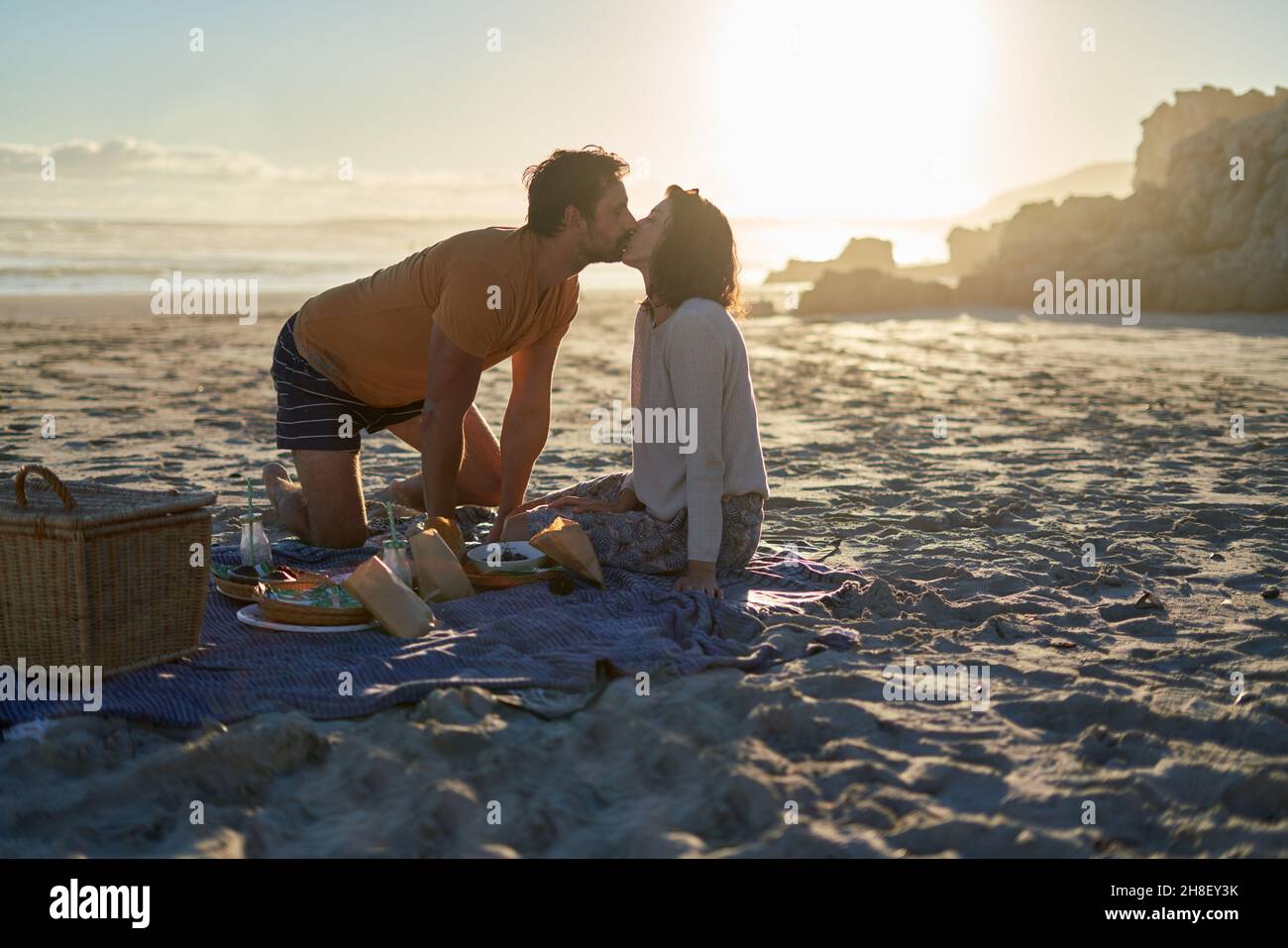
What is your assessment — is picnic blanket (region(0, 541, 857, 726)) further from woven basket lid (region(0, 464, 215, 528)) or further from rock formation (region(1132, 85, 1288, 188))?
rock formation (region(1132, 85, 1288, 188))

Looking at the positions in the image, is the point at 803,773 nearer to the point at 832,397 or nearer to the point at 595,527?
the point at 595,527

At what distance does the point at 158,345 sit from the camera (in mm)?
12383

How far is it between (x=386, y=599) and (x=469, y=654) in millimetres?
347

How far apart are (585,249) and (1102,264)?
18.0 m

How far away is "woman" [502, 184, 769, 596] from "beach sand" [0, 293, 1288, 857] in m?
0.46

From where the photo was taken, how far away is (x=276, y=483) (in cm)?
504

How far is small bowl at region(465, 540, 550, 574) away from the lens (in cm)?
402

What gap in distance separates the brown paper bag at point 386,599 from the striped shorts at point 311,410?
130 centimetres

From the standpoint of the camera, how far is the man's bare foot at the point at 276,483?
4.98 metres

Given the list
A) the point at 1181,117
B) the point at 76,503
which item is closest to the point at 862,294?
the point at 76,503

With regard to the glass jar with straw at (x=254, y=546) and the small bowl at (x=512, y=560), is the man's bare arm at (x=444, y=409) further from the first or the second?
the glass jar with straw at (x=254, y=546)
